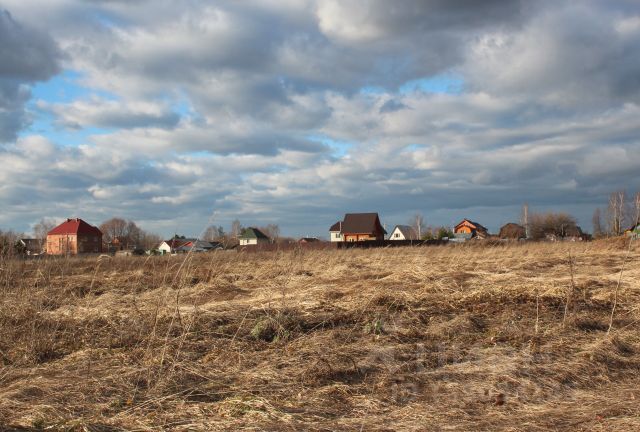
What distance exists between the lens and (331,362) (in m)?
5.28

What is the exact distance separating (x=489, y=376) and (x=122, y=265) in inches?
594

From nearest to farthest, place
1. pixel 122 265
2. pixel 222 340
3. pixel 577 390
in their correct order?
pixel 577 390 < pixel 222 340 < pixel 122 265

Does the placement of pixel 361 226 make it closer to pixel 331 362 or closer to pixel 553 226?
pixel 553 226

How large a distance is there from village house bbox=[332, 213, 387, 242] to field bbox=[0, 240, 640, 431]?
58.0 m

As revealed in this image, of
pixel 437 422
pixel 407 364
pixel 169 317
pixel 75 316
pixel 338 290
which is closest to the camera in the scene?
pixel 437 422

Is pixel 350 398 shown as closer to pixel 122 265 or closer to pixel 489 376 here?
pixel 489 376

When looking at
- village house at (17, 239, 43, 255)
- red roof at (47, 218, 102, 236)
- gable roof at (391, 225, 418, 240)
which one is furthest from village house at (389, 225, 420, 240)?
village house at (17, 239, 43, 255)

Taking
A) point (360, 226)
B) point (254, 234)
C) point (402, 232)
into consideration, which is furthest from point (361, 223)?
point (402, 232)

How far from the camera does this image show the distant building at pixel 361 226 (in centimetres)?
6769

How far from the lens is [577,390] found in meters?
4.68

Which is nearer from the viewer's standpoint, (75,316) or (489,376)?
(489,376)

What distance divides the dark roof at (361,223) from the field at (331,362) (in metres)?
58.0

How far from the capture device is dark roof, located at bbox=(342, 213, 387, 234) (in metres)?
67.8

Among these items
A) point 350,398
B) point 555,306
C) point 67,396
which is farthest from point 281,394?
point 555,306
